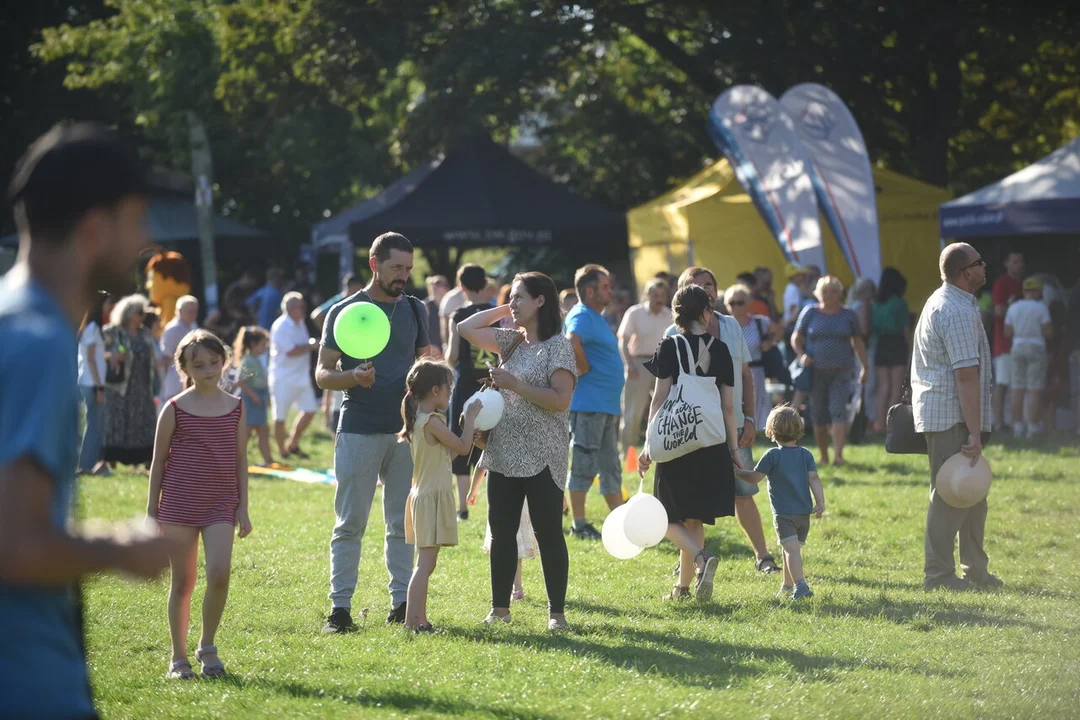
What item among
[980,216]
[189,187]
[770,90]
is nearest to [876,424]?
[980,216]

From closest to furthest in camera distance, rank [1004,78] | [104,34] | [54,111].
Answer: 1. [1004,78]
2. [104,34]
3. [54,111]

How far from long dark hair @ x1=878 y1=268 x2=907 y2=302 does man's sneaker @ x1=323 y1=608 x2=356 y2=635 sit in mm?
9912

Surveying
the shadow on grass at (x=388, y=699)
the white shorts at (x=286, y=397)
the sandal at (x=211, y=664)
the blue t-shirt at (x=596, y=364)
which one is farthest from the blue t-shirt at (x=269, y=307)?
the shadow on grass at (x=388, y=699)

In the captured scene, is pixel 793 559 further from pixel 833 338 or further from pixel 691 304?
pixel 833 338

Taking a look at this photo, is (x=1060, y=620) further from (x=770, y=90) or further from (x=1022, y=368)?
(x=770, y=90)

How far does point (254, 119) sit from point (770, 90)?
474 inches

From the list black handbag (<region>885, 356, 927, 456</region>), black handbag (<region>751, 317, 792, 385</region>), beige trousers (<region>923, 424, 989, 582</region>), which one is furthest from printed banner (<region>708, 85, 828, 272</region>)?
beige trousers (<region>923, 424, 989, 582</region>)

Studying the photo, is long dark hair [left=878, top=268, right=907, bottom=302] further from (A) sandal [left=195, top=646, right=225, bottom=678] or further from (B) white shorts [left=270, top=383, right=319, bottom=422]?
(A) sandal [left=195, top=646, right=225, bottom=678]

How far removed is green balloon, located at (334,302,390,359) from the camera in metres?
6.43

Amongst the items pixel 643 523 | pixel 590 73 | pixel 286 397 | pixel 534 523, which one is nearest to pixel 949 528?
pixel 643 523

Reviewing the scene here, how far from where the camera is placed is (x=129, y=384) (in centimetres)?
1328

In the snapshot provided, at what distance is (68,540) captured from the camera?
7.52ft

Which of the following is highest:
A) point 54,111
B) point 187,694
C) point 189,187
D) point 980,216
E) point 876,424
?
point 54,111

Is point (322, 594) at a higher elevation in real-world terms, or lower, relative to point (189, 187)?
lower
